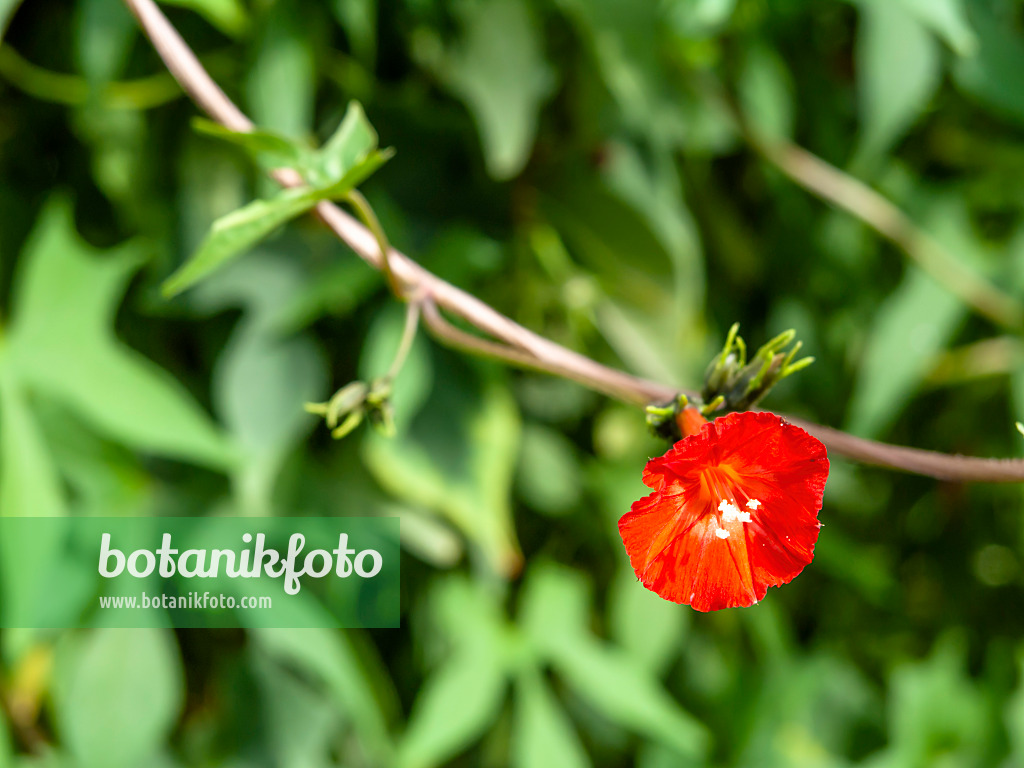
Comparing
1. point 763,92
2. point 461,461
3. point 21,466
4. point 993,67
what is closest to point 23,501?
point 21,466

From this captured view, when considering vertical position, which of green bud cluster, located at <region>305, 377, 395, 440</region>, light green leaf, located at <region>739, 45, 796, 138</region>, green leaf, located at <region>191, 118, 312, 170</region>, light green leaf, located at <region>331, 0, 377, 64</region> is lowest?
green bud cluster, located at <region>305, 377, 395, 440</region>

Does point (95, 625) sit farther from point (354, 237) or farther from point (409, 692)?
point (354, 237)

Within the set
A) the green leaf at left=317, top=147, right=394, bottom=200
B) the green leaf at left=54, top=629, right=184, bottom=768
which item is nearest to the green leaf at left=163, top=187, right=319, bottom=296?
the green leaf at left=317, top=147, right=394, bottom=200

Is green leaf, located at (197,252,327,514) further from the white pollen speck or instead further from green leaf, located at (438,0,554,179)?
the white pollen speck

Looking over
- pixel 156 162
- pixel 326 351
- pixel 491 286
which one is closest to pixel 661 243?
pixel 491 286

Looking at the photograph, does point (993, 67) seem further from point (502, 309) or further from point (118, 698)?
point (118, 698)

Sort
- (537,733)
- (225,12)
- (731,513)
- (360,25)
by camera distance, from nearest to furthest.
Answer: (731,513)
(225,12)
(360,25)
(537,733)

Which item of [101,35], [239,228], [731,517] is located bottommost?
[731,517]
